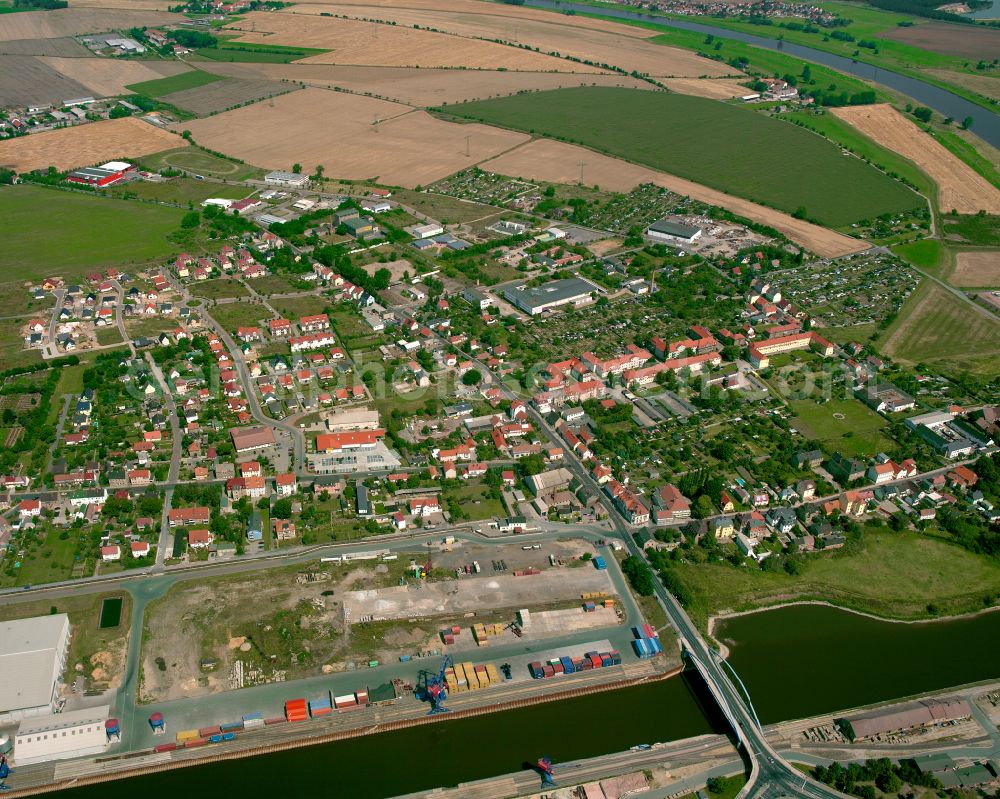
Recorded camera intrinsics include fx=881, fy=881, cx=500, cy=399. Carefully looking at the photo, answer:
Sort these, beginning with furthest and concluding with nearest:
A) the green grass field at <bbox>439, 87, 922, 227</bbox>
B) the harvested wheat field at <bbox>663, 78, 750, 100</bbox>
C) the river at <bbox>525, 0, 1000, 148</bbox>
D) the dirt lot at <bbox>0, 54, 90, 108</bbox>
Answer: the harvested wheat field at <bbox>663, 78, 750, 100</bbox>, the river at <bbox>525, 0, 1000, 148</bbox>, the dirt lot at <bbox>0, 54, 90, 108</bbox>, the green grass field at <bbox>439, 87, 922, 227</bbox>

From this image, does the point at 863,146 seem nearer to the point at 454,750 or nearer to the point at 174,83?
the point at 174,83

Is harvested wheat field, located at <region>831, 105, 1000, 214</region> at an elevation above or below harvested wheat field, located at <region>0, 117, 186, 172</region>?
above

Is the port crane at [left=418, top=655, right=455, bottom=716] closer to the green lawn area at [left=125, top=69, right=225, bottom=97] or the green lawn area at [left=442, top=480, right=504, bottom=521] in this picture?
the green lawn area at [left=442, top=480, right=504, bottom=521]

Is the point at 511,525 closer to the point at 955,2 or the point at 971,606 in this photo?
the point at 971,606

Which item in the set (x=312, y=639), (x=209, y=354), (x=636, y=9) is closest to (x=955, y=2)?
(x=636, y=9)

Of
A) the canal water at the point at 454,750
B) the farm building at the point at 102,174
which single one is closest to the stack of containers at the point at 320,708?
the canal water at the point at 454,750

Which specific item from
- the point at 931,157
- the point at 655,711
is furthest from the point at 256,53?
the point at 655,711

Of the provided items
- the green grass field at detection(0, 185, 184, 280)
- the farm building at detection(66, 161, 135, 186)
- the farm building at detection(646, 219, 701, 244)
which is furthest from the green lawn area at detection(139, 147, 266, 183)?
the farm building at detection(646, 219, 701, 244)
